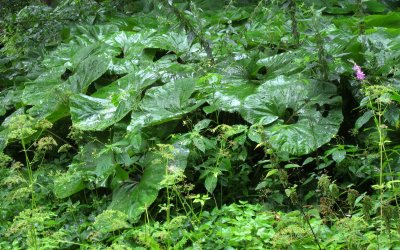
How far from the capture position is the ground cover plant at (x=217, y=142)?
2.33 m

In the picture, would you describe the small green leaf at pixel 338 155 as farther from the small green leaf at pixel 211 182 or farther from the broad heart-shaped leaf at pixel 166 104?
the broad heart-shaped leaf at pixel 166 104

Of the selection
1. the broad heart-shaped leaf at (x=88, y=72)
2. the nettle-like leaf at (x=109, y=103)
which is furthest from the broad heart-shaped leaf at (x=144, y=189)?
the broad heart-shaped leaf at (x=88, y=72)

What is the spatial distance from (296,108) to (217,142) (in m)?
0.51

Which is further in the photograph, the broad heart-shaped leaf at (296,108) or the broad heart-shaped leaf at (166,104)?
the broad heart-shaped leaf at (166,104)

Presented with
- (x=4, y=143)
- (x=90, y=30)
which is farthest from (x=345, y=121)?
(x=90, y=30)

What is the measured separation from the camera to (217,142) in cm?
324

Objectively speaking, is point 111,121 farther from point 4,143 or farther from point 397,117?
point 397,117

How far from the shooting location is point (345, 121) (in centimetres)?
338

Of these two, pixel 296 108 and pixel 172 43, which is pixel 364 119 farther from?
pixel 172 43

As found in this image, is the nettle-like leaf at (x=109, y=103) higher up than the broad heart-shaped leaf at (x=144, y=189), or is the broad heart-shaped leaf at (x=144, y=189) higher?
the nettle-like leaf at (x=109, y=103)

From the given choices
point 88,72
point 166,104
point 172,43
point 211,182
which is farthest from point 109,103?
point 211,182

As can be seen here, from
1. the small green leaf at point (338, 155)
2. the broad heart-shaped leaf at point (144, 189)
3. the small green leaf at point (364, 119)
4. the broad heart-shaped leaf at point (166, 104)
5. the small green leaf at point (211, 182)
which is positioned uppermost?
the small green leaf at point (364, 119)

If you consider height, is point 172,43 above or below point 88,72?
above

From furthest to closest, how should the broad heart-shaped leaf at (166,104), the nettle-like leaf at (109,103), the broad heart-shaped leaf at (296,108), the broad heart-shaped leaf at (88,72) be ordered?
1. the broad heart-shaped leaf at (88,72)
2. the nettle-like leaf at (109,103)
3. the broad heart-shaped leaf at (166,104)
4. the broad heart-shaped leaf at (296,108)
